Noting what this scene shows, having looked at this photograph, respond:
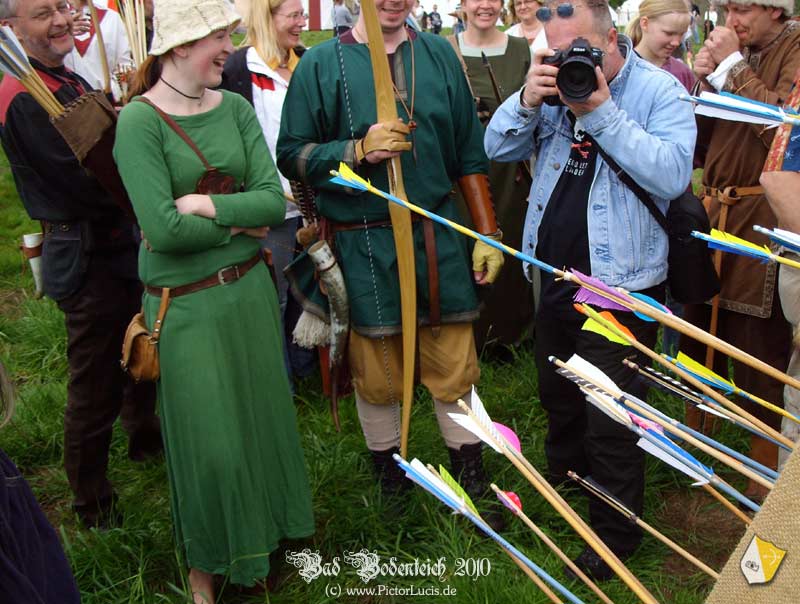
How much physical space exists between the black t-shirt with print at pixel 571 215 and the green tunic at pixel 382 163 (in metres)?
0.35

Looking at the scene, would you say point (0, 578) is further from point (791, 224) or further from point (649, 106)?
point (649, 106)

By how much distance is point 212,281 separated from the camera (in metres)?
2.38

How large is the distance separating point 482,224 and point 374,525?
107 cm

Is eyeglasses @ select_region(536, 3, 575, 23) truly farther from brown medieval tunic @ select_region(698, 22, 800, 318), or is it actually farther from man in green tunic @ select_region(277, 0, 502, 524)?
brown medieval tunic @ select_region(698, 22, 800, 318)

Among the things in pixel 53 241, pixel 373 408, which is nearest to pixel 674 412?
pixel 373 408

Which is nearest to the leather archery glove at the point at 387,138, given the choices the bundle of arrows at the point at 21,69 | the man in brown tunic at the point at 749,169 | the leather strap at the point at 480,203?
the leather strap at the point at 480,203

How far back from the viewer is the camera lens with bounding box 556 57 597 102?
86.2 inches

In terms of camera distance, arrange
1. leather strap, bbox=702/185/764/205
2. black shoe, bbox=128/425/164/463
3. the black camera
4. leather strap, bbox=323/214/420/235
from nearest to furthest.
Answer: the black camera → leather strap, bbox=323/214/420/235 → leather strap, bbox=702/185/764/205 → black shoe, bbox=128/425/164/463

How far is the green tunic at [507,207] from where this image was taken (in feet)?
12.8

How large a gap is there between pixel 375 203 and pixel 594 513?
3.98 ft

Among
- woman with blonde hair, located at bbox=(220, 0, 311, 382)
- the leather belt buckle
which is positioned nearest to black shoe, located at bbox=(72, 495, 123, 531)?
the leather belt buckle

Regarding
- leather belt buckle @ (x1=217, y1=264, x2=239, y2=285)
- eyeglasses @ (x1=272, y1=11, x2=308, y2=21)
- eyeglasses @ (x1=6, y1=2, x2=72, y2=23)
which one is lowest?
leather belt buckle @ (x1=217, y1=264, x2=239, y2=285)

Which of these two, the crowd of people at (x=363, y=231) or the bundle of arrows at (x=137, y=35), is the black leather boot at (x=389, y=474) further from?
the bundle of arrows at (x=137, y=35)

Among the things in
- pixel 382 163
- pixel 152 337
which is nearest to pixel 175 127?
pixel 152 337
